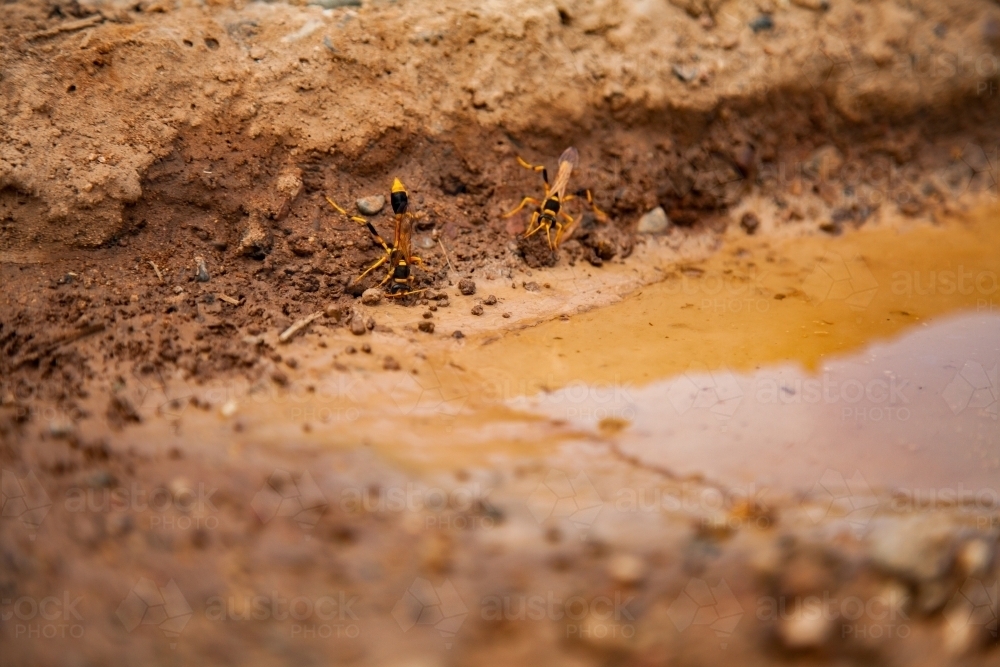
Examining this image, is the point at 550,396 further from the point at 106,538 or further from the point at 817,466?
the point at 106,538

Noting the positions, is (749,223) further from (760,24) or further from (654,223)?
(760,24)

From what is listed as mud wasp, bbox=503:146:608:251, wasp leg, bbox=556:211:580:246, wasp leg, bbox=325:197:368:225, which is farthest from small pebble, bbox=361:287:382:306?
wasp leg, bbox=556:211:580:246

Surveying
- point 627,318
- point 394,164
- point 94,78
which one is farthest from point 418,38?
point 627,318

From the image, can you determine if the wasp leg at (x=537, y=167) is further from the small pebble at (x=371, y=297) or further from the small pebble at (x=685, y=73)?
the small pebble at (x=371, y=297)

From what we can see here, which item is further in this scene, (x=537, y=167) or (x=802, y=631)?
(x=537, y=167)

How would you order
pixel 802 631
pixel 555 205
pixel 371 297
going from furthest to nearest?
pixel 555 205, pixel 371 297, pixel 802 631

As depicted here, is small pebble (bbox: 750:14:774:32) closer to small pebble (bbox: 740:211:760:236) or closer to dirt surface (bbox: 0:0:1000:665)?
dirt surface (bbox: 0:0:1000:665)

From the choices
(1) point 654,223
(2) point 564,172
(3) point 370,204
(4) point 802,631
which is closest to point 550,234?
(2) point 564,172
